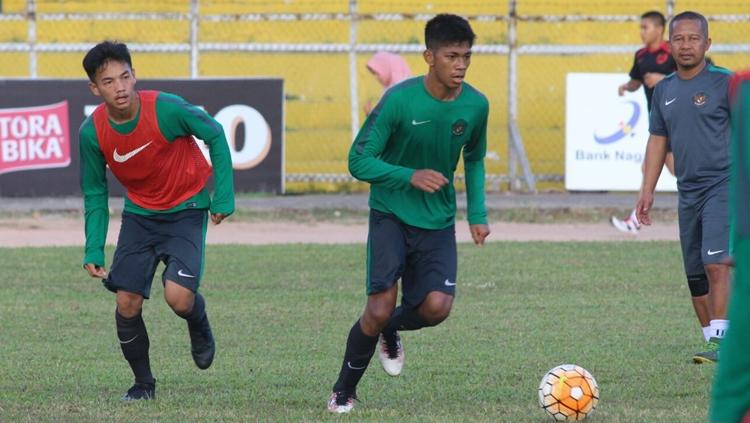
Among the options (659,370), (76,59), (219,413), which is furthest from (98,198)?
(76,59)

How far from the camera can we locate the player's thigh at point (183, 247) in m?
7.06

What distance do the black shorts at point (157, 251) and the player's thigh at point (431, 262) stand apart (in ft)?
3.73

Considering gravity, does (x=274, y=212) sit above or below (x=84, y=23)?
below

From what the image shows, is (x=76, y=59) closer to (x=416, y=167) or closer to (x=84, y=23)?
(x=84, y=23)

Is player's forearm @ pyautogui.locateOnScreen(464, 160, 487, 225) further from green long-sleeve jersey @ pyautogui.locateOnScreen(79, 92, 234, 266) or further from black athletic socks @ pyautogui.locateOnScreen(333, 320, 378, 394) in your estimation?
green long-sleeve jersey @ pyautogui.locateOnScreen(79, 92, 234, 266)

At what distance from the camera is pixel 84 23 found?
2998 centimetres

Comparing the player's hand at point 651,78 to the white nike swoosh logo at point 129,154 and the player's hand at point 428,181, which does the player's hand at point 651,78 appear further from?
the player's hand at point 428,181

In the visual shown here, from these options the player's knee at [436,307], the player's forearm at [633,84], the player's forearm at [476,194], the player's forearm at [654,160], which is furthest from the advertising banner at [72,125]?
the player's knee at [436,307]

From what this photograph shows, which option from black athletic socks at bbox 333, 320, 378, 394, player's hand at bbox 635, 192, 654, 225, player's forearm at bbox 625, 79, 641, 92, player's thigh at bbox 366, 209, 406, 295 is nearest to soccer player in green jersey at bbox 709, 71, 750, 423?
player's thigh at bbox 366, 209, 406, 295

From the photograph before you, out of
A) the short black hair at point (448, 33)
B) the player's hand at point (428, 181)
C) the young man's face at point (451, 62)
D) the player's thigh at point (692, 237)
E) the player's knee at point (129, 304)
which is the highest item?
the short black hair at point (448, 33)

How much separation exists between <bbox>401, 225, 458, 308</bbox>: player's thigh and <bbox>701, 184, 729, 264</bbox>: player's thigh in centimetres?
182

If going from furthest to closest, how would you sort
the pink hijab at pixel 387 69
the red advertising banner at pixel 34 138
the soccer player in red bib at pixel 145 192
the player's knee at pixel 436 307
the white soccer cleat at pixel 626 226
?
the red advertising banner at pixel 34 138 → the white soccer cleat at pixel 626 226 → the pink hijab at pixel 387 69 → the soccer player in red bib at pixel 145 192 → the player's knee at pixel 436 307

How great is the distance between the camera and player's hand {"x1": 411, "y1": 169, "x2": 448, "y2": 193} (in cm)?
625

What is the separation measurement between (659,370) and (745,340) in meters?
5.05
